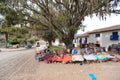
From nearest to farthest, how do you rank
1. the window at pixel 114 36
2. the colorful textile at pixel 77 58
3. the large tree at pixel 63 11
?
the colorful textile at pixel 77 58 → the large tree at pixel 63 11 → the window at pixel 114 36

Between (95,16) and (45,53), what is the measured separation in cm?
566

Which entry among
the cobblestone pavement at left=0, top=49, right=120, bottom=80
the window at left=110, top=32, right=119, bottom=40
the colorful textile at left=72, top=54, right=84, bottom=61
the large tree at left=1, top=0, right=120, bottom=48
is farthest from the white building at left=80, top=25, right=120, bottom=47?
the cobblestone pavement at left=0, top=49, right=120, bottom=80

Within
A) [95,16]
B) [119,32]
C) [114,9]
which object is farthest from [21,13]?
[119,32]

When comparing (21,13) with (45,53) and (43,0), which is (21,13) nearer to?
(43,0)

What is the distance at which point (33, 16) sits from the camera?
52.5 ft

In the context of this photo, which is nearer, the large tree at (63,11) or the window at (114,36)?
the large tree at (63,11)

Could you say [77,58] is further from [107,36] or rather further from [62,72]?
[107,36]

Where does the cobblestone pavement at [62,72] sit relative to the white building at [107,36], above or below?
below

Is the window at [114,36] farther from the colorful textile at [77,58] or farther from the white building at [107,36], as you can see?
the colorful textile at [77,58]

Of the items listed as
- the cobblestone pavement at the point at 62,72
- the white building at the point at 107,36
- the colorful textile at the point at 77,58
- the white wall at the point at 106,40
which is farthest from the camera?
the white wall at the point at 106,40

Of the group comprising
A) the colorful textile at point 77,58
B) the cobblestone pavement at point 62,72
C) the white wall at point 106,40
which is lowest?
the cobblestone pavement at point 62,72

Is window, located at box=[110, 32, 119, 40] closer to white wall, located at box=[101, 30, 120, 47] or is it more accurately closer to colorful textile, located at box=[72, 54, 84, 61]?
white wall, located at box=[101, 30, 120, 47]

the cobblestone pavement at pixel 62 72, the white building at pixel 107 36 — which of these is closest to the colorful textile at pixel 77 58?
the cobblestone pavement at pixel 62 72

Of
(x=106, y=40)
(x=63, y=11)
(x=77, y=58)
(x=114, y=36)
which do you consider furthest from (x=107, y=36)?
(x=77, y=58)
